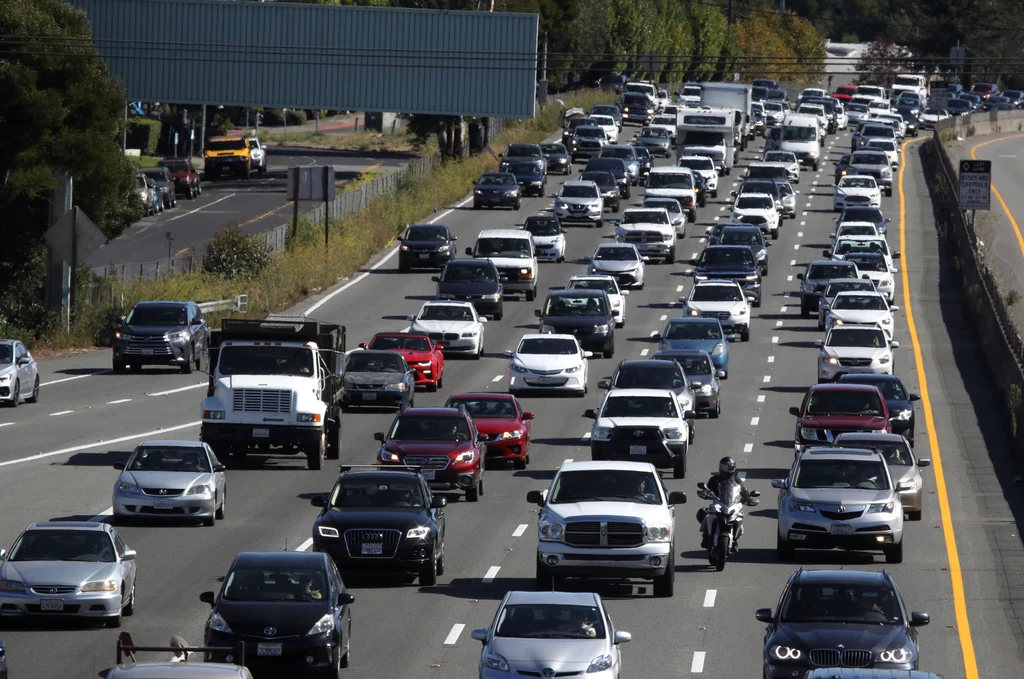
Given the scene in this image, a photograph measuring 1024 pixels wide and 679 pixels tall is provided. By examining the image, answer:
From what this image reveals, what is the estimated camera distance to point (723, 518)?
24.8 meters

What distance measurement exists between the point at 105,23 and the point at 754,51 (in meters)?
103

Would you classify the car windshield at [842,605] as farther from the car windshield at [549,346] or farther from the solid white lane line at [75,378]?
the solid white lane line at [75,378]

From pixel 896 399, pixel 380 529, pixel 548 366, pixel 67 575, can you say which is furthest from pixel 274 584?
pixel 548 366

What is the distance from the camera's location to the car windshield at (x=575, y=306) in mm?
47625

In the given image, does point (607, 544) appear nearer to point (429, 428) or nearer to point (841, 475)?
point (841, 475)

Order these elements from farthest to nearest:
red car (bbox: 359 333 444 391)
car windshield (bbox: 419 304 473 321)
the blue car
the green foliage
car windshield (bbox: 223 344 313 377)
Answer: the green foliage → car windshield (bbox: 419 304 473 321) → the blue car → red car (bbox: 359 333 444 391) → car windshield (bbox: 223 344 313 377)

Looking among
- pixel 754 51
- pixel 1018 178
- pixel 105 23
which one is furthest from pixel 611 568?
pixel 754 51

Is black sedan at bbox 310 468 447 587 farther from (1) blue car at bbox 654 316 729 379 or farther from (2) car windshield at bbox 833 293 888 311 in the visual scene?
(2) car windshield at bbox 833 293 888 311

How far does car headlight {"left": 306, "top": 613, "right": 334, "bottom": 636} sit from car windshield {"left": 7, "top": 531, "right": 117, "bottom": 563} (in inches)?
147

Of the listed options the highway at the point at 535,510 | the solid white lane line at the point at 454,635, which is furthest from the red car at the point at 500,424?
the solid white lane line at the point at 454,635

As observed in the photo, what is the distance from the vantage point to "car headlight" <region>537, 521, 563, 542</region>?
22.7m

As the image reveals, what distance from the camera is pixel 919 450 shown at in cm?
3691

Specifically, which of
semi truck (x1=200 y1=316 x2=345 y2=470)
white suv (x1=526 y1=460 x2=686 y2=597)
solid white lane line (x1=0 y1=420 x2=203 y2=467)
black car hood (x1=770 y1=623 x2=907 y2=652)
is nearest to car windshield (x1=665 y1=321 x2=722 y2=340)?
solid white lane line (x1=0 y1=420 x2=203 y2=467)

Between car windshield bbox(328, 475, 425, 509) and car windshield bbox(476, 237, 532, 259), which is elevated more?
car windshield bbox(328, 475, 425, 509)
